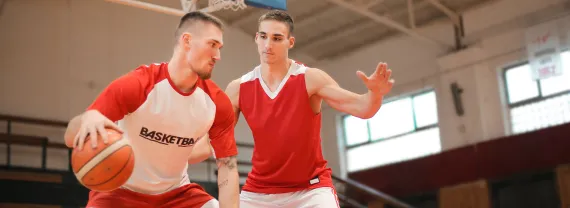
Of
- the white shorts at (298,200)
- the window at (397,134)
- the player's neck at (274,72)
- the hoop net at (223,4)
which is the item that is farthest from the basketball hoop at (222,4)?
the window at (397,134)

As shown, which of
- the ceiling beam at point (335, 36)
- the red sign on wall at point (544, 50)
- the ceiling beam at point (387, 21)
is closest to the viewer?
the red sign on wall at point (544, 50)

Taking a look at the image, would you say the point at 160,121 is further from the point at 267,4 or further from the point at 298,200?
the point at 267,4

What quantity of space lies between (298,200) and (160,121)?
1.26m

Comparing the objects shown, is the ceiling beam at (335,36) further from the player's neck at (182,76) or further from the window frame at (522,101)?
the player's neck at (182,76)

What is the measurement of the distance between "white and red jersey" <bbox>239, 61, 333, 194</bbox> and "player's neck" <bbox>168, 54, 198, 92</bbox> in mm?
897

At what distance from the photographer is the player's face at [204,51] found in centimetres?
418

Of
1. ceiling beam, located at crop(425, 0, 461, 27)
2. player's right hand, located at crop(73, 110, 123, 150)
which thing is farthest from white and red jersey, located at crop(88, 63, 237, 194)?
ceiling beam, located at crop(425, 0, 461, 27)

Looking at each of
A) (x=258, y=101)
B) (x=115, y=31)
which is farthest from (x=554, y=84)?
(x=258, y=101)

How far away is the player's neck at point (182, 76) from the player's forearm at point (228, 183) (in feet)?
1.96

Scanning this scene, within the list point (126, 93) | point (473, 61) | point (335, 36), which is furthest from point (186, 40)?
point (335, 36)

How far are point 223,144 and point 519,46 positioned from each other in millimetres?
10324

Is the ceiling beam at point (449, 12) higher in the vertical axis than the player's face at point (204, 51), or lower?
higher

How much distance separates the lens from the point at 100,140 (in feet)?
11.4

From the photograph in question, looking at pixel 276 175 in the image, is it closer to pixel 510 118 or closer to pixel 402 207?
pixel 402 207
